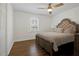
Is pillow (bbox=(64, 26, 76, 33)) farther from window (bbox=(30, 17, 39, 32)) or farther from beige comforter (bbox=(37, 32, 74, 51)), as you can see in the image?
window (bbox=(30, 17, 39, 32))

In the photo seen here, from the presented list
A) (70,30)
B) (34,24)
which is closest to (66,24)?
(70,30)

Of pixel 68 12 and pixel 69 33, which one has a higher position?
pixel 68 12

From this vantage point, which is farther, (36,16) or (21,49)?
(21,49)

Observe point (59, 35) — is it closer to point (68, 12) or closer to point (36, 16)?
point (68, 12)

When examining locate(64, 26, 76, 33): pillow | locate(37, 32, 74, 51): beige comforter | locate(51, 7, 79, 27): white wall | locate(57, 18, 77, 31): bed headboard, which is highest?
locate(51, 7, 79, 27): white wall

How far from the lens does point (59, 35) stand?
7.55 ft

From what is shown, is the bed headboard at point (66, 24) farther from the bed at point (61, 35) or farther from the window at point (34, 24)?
the window at point (34, 24)

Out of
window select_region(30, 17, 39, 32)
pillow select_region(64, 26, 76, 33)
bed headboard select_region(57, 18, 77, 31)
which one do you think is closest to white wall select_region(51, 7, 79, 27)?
bed headboard select_region(57, 18, 77, 31)

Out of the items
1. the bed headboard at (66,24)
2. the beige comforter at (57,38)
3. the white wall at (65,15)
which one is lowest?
the beige comforter at (57,38)

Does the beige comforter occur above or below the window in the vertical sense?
below

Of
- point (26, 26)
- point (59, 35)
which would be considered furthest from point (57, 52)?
point (26, 26)

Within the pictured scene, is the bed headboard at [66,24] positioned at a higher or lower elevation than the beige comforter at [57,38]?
higher

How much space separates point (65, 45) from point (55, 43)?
0.34 metres

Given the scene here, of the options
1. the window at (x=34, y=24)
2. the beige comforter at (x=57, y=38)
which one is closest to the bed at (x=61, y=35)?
the beige comforter at (x=57, y=38)
